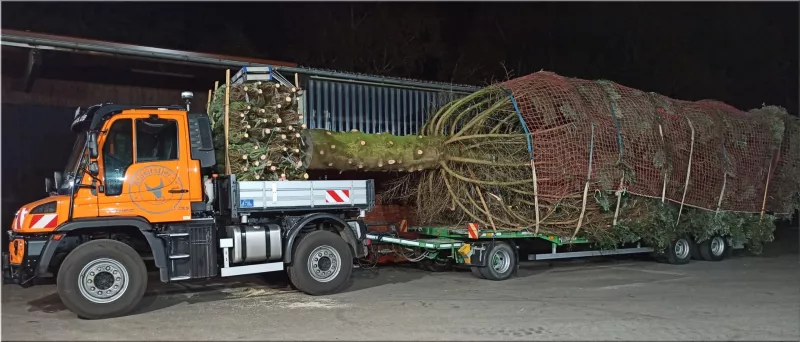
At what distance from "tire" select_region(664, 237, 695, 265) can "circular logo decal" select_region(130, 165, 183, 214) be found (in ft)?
33.9

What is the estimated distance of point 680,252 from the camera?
45.5 feet

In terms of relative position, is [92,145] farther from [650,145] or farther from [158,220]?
[650,145]

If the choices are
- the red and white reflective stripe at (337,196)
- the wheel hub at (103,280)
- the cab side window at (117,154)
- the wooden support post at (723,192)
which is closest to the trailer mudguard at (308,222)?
the red and white reflective stripe at (337,196)

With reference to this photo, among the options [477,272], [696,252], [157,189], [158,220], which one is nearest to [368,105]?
[477,272]

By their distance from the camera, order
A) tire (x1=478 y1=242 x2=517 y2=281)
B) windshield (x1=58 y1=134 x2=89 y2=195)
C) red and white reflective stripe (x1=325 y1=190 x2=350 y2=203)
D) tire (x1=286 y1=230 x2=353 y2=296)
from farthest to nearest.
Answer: tire (x1=478 y1=242 x2=517 y2=281)
red and white reflective stripe (x1=325 y1=190 x2=350 y2=203)
tire (x1=286 y1=230 x2=353 y2=296)
windshield (x1=58 y1=134 x2=89 y2=195)

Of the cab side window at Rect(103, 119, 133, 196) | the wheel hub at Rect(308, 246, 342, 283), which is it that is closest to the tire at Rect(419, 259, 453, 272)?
the wheel hub at Rect(308, 246, 342, 283)

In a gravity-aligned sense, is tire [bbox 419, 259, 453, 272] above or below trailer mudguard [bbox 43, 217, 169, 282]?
below

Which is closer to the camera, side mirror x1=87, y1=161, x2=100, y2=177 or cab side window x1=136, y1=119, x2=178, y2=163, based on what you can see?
side mirror x1=87, y1=161, x2=100, y2=177

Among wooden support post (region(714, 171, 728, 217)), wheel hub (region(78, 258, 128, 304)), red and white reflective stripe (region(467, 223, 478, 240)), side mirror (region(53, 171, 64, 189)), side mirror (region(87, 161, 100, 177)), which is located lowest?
wheel hub (region(78, 258, 128, 304))

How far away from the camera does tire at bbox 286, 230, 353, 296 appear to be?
9.64 meters

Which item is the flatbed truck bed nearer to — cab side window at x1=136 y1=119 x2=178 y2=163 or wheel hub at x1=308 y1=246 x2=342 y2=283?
wheel hub at x1=308 y1=246 x2=342 y2=283

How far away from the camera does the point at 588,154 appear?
11414 millimetres

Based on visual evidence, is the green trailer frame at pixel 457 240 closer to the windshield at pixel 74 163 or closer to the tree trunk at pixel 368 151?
the tree trunk at pixel 368 151

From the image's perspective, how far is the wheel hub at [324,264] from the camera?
9758 millimetres
